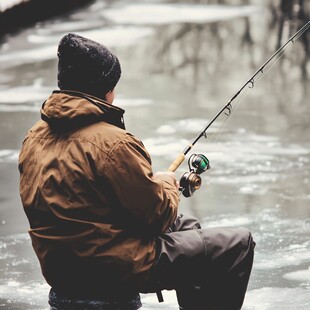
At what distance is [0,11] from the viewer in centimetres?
1339

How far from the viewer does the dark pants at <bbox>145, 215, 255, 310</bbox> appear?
4.22m

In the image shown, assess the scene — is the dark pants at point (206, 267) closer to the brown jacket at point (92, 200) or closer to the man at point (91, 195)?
the man at point (91, 195)

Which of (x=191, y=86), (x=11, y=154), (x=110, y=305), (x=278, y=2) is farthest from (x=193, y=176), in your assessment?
(x=278, y=2)

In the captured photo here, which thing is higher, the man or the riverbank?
the man

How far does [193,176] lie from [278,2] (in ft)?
33.9

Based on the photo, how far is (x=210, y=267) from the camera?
4289 millimetres

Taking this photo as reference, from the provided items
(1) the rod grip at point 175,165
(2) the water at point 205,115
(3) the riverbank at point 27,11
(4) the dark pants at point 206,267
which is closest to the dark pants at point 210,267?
(4) the dark pants at point 206,267

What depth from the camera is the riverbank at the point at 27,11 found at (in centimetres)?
1352

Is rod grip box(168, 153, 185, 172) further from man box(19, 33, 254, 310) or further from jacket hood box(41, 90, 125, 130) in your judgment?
jacket hood box(41, 90, 125, 130)

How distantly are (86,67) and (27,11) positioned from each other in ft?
33.9

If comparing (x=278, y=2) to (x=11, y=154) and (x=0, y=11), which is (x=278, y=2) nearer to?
(x=0, y=11)

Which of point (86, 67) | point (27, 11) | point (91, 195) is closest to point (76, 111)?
point (86, 67)

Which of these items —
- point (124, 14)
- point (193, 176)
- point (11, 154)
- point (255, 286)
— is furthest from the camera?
point (124, 14)

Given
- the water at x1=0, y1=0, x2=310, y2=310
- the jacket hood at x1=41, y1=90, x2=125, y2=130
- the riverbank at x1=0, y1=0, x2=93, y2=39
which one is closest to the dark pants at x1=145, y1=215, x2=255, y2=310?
the jacket hood at x1=41, y1=90, x2=125, y2=130
